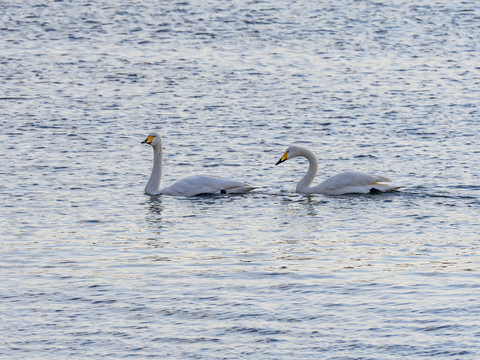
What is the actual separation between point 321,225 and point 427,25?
78.9 feet

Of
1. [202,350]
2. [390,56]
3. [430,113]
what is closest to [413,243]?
[202,350]

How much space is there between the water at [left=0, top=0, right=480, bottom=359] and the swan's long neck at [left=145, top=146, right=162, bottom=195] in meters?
0.37

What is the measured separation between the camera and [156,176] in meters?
21.2

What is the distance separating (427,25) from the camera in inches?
1618

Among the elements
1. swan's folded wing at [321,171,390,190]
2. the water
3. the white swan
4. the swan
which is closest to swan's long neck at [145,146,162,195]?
the swan

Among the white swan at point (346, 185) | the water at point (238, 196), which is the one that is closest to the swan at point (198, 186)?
the water at point (238, 196)

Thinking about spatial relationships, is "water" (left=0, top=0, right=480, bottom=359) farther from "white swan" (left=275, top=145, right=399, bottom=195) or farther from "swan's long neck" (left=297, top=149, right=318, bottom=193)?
"swan's long neck" (left=297, top=149, right=318, bottom=193)

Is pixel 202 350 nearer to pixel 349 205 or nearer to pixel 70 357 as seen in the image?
pixel 70 357

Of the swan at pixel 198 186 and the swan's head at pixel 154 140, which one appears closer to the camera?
the swan at pixel 198 186

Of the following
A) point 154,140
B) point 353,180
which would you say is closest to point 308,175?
point 353,180

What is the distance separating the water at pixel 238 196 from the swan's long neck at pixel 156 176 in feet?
1.20

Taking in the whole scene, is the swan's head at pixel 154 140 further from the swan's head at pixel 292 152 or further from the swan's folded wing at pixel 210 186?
the swan's head at pixel 292 152

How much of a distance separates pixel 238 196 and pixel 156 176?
1.65 metres

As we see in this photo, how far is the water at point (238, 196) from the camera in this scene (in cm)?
1311
